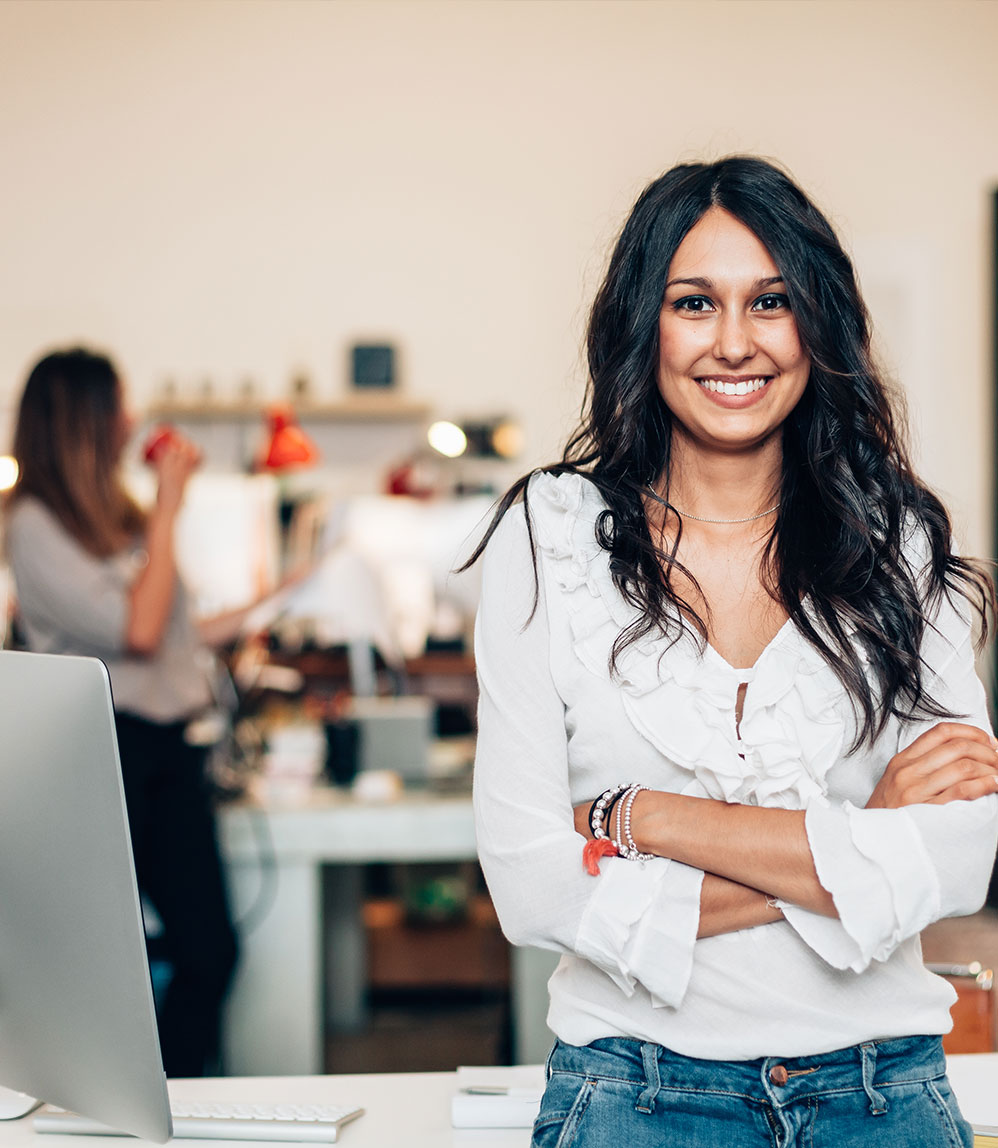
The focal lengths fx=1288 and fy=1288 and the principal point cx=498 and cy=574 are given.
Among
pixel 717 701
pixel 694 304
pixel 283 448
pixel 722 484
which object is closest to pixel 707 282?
pixel 694 304

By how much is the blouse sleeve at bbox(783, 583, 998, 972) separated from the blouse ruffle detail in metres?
0.07

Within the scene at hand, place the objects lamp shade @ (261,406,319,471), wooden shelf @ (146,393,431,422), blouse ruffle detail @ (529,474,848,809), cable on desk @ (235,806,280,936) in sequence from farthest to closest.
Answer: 1. wooden shelf @ (146,393,431,422)
2. lamp shade @ (261,406,319,471)
3. cable on desk @ (235,806,280,936)
4. blouse ruffle detail @ (529,474,848,809)

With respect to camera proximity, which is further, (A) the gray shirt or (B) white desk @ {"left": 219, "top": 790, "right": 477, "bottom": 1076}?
(B) white desk @ {"left": 219, "top": 790, "right": 477, "bottom": 1076}

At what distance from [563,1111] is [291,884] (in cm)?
175

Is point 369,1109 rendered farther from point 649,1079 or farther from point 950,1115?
point 950,1115

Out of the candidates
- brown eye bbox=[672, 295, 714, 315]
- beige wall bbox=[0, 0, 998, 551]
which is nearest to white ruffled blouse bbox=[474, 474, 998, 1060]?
brown eye bbox=[672, 295, 714, 315]

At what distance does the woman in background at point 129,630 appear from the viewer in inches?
94.4

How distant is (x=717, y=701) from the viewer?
46.8 inches

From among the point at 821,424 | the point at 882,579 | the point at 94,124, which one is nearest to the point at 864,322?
the point at 821,424

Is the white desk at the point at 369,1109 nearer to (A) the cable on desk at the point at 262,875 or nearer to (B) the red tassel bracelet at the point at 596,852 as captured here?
(B) the red tassel bracelet at the point at 596,852

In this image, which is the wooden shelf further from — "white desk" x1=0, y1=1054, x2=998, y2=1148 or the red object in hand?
"white desk" x1=0, y1=1054, x2=998, y2=1148

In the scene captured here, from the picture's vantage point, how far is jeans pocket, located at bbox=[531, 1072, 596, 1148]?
1063mm

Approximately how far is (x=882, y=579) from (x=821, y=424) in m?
0.19

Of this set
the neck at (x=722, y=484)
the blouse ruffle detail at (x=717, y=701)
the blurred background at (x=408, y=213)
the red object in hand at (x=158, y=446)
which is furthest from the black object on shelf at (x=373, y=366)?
the blouse ruffle detail at (x=717, y=701)
